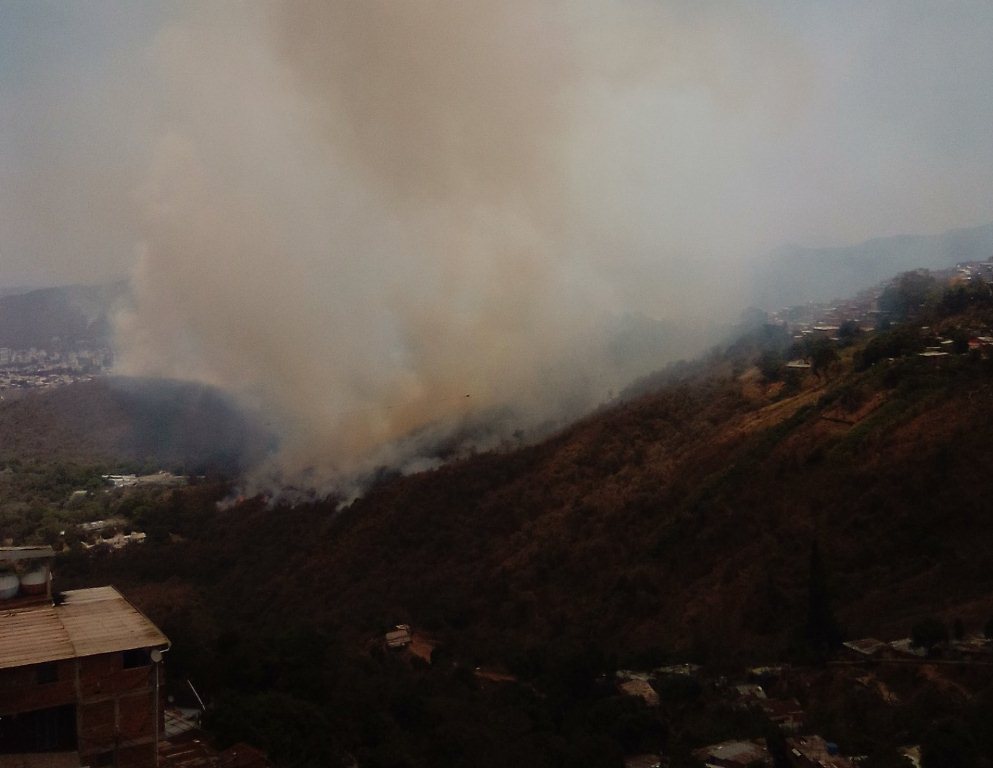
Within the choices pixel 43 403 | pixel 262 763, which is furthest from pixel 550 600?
pixel 43 403

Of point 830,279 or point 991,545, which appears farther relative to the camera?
point 830,279

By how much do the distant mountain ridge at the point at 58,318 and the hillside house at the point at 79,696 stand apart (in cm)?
11487

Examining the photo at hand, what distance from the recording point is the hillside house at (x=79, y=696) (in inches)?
652

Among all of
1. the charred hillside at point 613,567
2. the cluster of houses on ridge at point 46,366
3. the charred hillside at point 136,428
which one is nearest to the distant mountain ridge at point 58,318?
the cluster of houses on ridge at point 46,366

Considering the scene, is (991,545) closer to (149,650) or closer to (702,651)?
(702,651)

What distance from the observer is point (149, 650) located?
17641 mm

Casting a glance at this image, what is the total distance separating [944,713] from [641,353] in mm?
46446

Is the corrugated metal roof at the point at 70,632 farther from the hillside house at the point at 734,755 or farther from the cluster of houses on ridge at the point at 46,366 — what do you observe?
the cluster of houses on ridge at the point at 46,366

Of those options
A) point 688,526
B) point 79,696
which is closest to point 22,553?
point 79,696

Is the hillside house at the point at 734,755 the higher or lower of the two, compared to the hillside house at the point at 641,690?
lower

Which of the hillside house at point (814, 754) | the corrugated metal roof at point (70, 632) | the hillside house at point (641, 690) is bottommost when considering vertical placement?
the hillside house at point (814, 754)

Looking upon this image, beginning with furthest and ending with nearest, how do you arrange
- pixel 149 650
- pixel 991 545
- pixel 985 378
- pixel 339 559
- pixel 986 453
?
pixel 339 559 < pixel 985 378 < pixel 986 453 < pixel 991 545 < pixel 149 650

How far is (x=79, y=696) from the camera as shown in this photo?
55.2 ft

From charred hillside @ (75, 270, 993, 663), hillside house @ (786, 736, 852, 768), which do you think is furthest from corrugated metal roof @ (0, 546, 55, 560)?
hillside house @ (786, 736, 852, 768)
